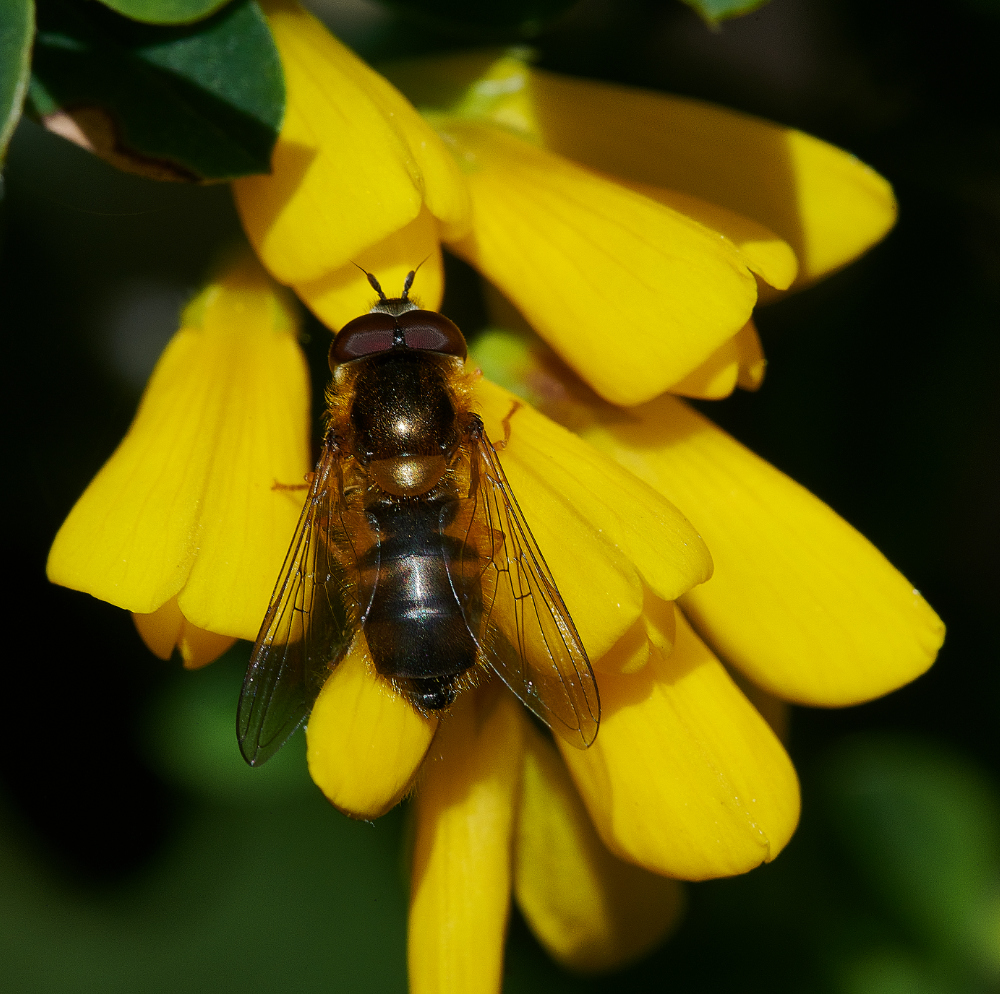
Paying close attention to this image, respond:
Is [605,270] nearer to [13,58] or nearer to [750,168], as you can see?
[750,168]

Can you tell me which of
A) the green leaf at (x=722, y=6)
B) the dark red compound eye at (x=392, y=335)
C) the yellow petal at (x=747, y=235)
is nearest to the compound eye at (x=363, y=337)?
the dark red compound eye at (x=392, y=335)

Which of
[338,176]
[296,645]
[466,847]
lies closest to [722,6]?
[338,176]

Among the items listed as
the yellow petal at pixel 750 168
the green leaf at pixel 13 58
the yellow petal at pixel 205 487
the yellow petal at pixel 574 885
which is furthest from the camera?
the yellow petal at pixel 574 885

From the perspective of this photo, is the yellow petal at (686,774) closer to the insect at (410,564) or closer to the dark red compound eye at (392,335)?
the insect at (410,564)

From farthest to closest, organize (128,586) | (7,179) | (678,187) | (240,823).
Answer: (240,823) → (7,179) → (678,187) → (128,586)

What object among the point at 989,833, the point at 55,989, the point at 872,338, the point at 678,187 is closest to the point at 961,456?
the point at 872,338

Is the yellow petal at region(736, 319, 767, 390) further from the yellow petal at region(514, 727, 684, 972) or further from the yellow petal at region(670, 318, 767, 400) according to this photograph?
the yellow petal at region(514, 727, 684, 972)

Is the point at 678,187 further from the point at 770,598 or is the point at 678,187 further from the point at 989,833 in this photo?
the point at 989,833
